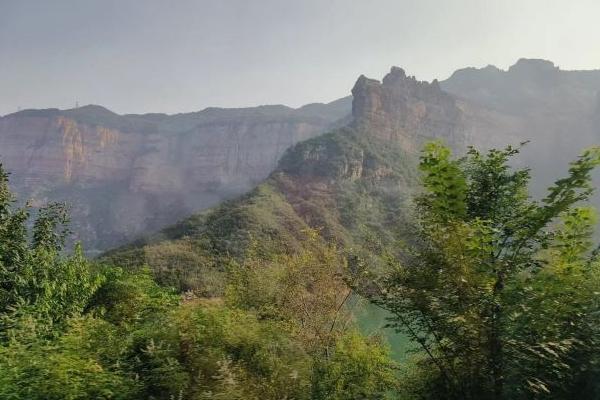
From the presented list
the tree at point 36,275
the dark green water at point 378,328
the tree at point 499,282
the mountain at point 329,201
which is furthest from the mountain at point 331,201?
the tree at point 36,275

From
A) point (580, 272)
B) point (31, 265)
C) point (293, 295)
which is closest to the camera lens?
point (580, 272)

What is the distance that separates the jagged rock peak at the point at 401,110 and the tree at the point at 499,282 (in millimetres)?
145779

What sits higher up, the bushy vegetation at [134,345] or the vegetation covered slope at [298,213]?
the bushy vegetation at [134,345]

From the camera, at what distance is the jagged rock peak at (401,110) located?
160m

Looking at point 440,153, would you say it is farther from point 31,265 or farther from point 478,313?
point 31,265

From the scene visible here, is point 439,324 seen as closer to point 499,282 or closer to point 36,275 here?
point 499,282

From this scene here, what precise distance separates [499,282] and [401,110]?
6734 inches

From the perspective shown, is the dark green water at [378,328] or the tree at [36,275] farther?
the dark green water at [378,328]

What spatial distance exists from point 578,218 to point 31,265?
38.5ft

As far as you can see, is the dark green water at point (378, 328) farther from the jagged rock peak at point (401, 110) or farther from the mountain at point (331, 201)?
the jagged rock peak at point (401, 110)

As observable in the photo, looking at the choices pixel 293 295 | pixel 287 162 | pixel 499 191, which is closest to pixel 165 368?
pixel 499 191

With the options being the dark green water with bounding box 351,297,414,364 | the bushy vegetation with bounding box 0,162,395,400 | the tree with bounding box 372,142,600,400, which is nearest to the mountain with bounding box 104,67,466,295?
the tree with bounding box 372,142,600,400

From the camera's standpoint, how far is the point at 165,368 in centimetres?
648

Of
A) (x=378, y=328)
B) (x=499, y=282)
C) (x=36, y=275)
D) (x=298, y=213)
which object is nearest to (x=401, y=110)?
(x=298, y=213)
